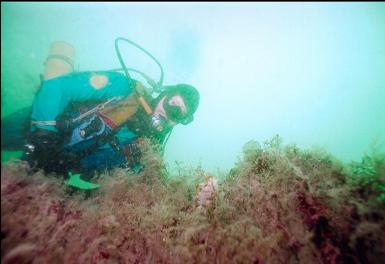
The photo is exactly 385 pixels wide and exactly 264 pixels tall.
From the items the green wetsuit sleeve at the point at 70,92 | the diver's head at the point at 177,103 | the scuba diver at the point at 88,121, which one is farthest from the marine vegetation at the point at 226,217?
the diver's head at the point at 177,103

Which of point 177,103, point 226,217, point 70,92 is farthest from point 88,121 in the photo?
point 226,217

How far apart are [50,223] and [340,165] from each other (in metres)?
3.57

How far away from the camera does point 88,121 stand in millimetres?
4500

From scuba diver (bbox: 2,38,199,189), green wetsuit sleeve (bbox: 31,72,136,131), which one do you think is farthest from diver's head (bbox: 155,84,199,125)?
green wetsuit sleeve (bbox: 31,72,136,131)

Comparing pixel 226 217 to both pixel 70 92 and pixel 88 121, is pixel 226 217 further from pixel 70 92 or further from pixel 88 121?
pixel 70 92

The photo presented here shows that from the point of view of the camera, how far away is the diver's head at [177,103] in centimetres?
586

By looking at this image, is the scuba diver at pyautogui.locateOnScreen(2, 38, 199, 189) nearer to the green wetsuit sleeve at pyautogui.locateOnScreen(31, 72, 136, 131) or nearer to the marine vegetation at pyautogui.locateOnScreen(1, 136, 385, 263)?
the green wetsuit sleeve at pyautogui.locateOnScreen(31, 72, 136, 131)

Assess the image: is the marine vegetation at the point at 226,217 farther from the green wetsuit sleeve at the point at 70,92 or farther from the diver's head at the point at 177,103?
the diver's head at the point at 177,103

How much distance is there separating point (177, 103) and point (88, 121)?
2224 millimetres

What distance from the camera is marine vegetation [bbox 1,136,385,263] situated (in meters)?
2.55

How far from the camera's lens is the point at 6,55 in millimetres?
2525

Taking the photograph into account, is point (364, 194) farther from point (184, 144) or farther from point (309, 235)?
point (184, 144)

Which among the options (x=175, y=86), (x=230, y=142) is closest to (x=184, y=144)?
(x=230, y=142)

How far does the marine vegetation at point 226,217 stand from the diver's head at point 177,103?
7.98 feet
